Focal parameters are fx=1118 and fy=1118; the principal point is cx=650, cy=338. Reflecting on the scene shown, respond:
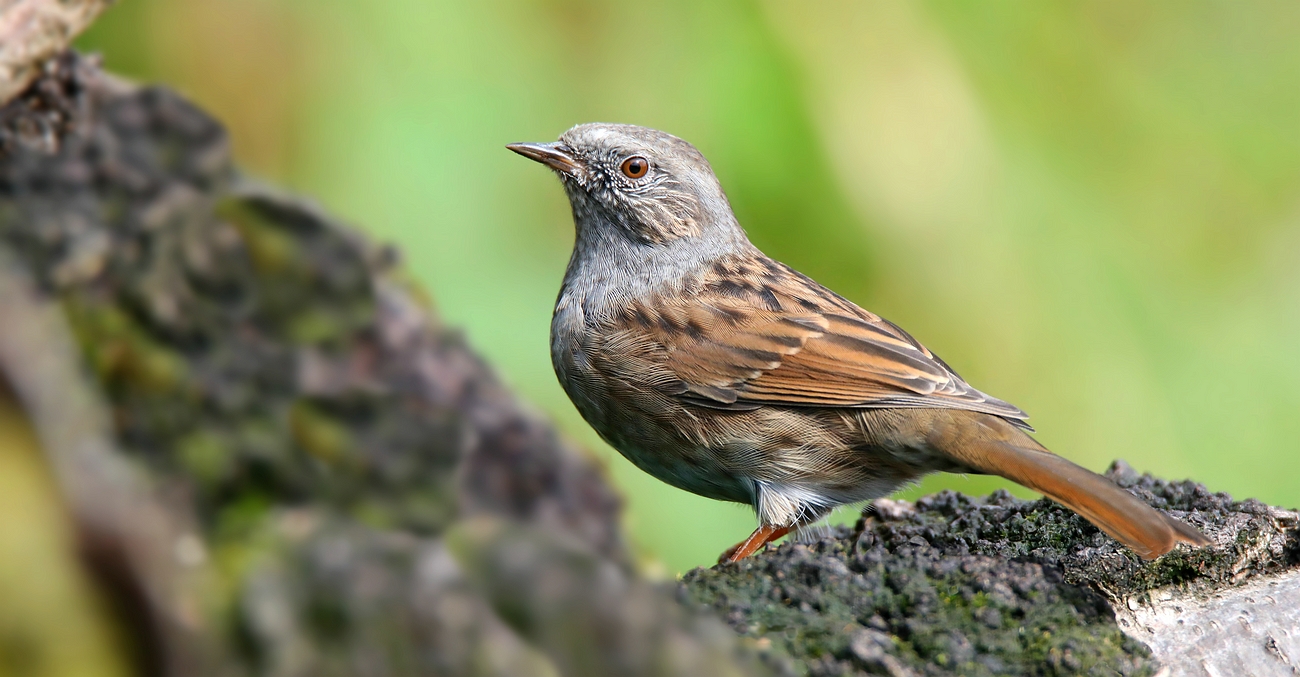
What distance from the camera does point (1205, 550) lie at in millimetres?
2816

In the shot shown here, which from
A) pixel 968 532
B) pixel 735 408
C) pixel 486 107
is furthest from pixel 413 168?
pixel 968 532

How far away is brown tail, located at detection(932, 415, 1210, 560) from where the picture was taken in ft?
8.90

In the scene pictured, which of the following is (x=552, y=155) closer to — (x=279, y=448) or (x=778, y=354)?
(x=778, y=354)

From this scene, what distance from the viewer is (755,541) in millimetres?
3697

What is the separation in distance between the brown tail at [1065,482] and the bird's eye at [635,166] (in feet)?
5.32

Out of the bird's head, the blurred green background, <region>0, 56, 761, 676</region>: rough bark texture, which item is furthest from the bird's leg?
<region>0, 56, 761, 676</region>: rough bark texture

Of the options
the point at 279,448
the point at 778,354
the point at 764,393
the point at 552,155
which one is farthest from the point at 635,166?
the point at 279,448

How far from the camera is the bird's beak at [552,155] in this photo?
425 centimetres

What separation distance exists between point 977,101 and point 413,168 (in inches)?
99.9

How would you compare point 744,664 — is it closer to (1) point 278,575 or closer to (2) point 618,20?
(1) point 278,575

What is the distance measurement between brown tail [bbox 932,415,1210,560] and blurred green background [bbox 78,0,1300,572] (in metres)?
1.13

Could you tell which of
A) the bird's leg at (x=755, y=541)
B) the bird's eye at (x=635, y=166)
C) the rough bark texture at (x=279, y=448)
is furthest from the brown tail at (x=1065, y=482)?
the bird's eye at (x=635, y=166)

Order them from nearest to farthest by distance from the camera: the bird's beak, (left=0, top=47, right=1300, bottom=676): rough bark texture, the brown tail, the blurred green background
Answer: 1. (left=0, top=47, right=1300, bottom=676): rough bark texture
2. the brown tail
3. the blurred green background
4. the bird's beak

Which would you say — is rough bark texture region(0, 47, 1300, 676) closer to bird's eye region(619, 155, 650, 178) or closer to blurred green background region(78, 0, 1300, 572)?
blurred green background region(78, 0, 1300, 572)
